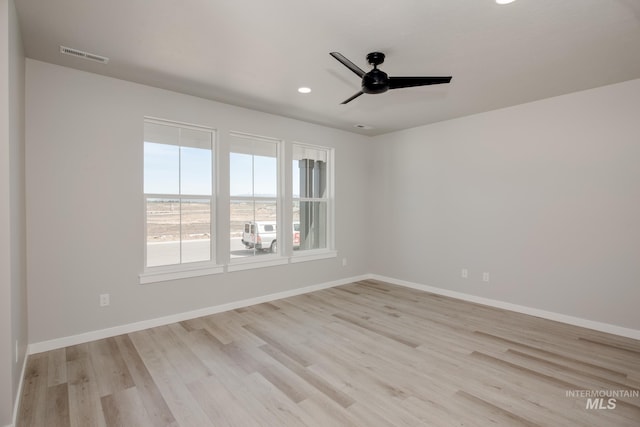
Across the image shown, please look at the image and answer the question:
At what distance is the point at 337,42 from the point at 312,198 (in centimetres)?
299

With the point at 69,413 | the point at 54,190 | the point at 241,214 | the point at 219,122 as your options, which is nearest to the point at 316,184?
the point at 241,214

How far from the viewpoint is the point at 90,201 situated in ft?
10.4

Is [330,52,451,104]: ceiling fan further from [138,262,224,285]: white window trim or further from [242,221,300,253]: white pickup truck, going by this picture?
[138,262,224,285]: white window trim

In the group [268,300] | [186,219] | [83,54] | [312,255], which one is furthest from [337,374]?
[83,54]

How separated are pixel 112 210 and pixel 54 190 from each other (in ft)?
1.64

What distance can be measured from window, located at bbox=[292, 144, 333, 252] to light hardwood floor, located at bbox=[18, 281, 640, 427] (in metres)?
1.68

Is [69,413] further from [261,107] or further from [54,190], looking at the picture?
[261,107]

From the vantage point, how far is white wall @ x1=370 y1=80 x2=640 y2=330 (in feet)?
11.3

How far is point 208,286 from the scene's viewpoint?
3996mm

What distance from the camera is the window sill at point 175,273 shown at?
3.51 m

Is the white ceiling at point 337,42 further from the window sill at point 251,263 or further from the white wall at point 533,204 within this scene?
the window sill at point 251,263

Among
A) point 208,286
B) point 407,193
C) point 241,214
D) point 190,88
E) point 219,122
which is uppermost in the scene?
point 190,88

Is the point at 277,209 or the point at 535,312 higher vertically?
the point at 277,209

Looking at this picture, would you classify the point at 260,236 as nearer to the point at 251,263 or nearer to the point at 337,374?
the point at 251,263
